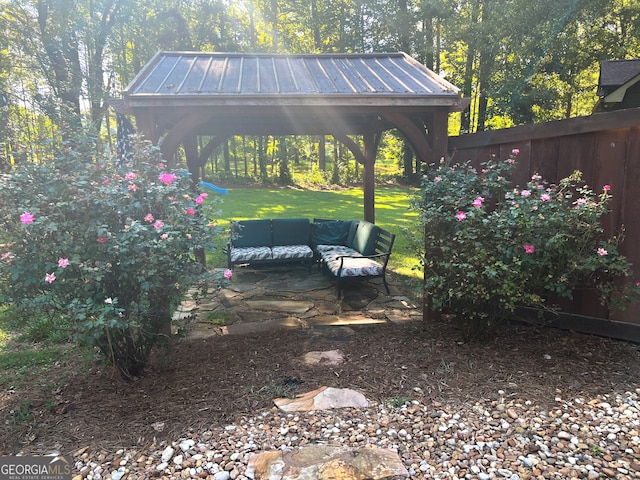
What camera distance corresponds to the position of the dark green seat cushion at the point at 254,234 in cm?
662

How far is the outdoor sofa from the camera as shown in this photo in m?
5.24

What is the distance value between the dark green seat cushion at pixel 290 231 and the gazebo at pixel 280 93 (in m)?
2.56

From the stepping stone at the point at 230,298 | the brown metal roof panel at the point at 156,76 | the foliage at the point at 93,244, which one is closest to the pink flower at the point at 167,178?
the foliage at the point at 93,244

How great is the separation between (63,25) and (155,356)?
15190mm

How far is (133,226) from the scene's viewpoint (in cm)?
246

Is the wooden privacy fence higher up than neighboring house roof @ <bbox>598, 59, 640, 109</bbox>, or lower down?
lower down

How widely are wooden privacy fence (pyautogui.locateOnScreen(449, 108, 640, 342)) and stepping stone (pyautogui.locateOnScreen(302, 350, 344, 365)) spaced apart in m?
2.07

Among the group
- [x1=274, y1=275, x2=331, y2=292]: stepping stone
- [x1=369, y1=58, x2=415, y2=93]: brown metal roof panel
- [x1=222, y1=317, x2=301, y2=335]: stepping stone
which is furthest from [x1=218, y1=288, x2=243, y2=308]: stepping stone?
[x1=369, y1=58, x2=415, y2=93]: brown metal roof panel

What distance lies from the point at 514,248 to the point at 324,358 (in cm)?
172

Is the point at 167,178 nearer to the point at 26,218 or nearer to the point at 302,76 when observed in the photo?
the point at 26,218

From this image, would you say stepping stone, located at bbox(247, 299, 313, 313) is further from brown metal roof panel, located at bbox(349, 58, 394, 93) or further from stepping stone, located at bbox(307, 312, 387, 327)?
brown metal roof panel, located at bbox(349, 58, 394, 93)

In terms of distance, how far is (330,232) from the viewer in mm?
6945

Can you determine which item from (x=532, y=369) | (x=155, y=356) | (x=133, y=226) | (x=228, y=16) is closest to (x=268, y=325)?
(x=155, y=356)

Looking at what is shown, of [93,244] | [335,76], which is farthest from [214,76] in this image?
[93,244]
